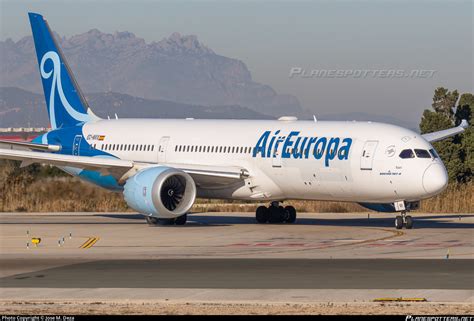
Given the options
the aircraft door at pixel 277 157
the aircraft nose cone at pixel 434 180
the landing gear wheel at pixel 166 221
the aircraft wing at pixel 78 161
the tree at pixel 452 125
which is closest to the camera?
the aircraft nose cone at pixel 434 180

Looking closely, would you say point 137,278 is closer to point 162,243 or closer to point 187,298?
point 187,298

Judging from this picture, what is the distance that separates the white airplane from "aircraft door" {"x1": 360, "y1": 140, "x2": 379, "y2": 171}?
0.11ft

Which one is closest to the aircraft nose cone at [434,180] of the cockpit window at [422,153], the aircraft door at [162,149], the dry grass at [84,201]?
the cockpit window at [422,153]

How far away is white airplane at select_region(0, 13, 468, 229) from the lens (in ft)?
127

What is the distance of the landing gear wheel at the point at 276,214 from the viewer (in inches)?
1736

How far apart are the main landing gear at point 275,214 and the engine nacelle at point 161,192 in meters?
4.11

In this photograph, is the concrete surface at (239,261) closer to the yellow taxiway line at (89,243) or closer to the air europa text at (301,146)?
the yellow taxiway line at (89,243)

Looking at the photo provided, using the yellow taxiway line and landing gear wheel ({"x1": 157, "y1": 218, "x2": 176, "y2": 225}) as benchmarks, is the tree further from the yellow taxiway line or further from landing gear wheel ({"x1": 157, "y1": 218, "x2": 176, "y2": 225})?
the yellow taxiway line

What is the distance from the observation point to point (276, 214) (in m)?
44.1

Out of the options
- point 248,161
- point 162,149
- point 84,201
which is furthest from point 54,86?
point 248,161

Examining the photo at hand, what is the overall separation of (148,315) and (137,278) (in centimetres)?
576

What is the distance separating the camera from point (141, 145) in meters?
46.9

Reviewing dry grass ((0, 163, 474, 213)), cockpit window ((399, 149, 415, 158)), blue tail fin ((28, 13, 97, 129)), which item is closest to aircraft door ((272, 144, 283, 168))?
cockpit window ((399, 149, 415, 158))

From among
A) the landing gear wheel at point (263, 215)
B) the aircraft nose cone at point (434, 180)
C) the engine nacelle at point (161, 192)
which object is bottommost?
the landing gear wheel at point (263, 215)
